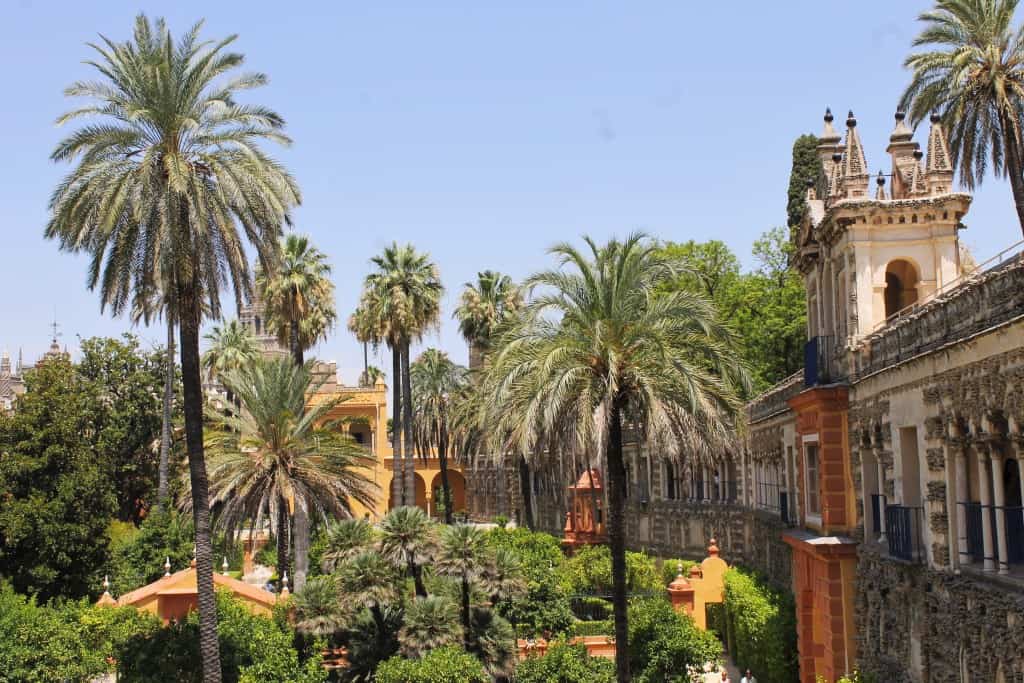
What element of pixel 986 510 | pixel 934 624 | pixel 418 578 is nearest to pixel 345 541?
pixel 418 578

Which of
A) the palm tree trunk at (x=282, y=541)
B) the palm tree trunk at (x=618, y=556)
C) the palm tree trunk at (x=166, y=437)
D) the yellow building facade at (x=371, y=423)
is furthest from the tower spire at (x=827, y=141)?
the yellow building facade at (x=371, y=423)

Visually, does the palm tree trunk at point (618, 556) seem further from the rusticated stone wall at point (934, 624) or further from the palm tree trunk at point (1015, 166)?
the palm tree trunk at point (1015, 166)

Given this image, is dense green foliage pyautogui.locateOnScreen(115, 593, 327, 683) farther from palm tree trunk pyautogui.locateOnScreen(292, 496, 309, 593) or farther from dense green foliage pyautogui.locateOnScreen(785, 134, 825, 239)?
dense green foliage pyautogui.locateOnScreen(785, 134, 825, 239)

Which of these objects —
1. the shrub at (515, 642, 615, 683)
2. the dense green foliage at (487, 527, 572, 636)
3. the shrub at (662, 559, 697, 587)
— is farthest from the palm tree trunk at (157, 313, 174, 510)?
the shrub at (515, 642, 615, 683)

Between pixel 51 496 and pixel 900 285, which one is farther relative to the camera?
pixel 51 496

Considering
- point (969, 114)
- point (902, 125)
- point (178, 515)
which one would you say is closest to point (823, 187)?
point (902, 125)

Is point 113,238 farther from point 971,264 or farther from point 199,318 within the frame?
point 971,264

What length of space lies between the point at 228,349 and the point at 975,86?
174ft

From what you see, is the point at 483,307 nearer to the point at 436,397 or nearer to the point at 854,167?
the point at 436,397

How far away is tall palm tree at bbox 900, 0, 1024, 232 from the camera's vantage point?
26359 mm

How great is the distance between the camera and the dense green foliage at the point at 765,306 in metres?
51.9

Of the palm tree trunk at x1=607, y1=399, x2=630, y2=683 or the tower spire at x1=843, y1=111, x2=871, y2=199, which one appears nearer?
the palm tree trunk at x1=607, y1=399, x2=630, y2=683

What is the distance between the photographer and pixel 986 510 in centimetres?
1568

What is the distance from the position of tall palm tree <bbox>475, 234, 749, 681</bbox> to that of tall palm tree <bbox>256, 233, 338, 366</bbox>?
2677 centimetres
